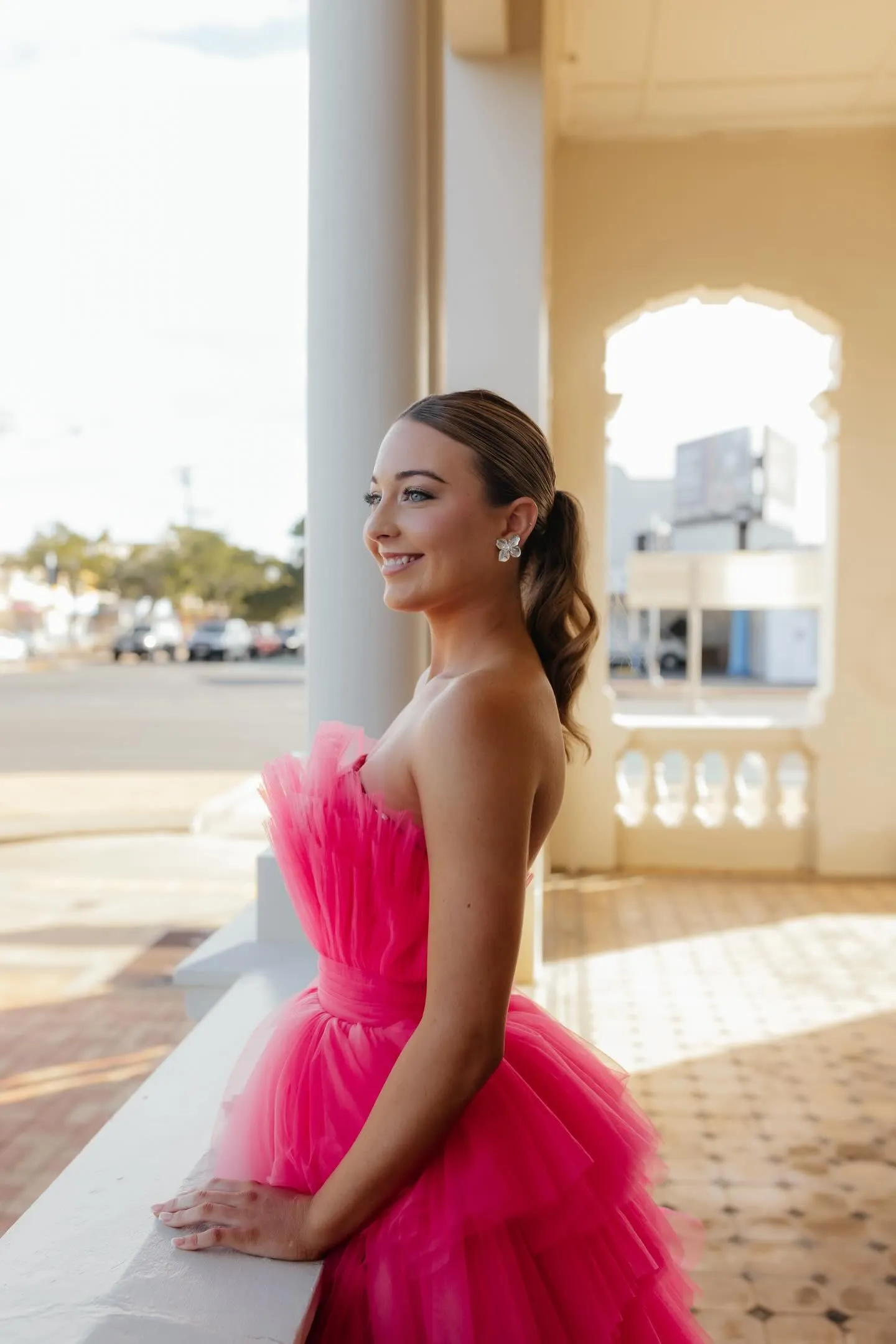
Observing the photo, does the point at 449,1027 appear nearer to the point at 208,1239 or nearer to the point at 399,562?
the point at 208,1239

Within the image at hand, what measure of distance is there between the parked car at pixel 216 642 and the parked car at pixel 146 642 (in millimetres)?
1384

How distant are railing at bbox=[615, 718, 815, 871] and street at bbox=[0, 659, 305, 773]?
1926 mm

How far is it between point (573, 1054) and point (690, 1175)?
184cm

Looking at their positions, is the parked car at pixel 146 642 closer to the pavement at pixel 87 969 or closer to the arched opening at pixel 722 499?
the arched opening at pixel 722 499

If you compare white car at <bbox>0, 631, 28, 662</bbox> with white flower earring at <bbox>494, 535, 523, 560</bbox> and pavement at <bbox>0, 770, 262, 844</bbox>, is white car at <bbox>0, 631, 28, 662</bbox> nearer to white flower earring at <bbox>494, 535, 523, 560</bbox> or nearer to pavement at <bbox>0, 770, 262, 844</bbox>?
pavement at <bbox>0, 770, 262, 844</bbox>

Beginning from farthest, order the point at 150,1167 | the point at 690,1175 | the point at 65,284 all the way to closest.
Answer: the point at 65,284 → the point at 690,1175 → the point at 150,1167

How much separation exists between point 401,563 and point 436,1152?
546 mm

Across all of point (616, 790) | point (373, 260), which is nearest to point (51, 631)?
point (616, 790)

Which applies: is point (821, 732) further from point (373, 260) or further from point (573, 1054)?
point (573, 1054)

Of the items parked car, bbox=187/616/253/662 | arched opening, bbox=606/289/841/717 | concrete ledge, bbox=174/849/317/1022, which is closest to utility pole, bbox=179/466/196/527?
parked car, bbox=187/616/253/662

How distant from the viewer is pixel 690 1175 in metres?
2.71

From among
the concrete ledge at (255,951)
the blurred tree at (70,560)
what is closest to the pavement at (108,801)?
the concrete ledge at (255,951)

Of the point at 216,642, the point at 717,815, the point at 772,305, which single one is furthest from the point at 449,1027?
the point at 216,642

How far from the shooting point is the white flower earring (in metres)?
1.09
